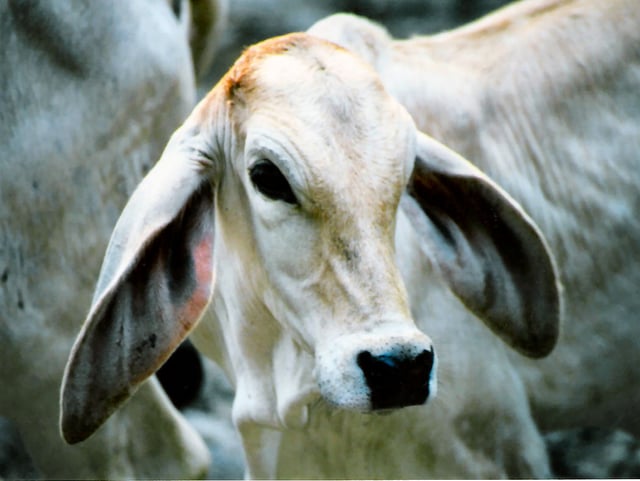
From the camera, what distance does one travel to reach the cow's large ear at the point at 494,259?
3.16m

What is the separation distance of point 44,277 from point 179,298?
75cm

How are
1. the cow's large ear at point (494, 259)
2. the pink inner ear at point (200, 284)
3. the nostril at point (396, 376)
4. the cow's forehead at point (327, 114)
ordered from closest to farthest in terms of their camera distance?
the nostril at point (396, 376) → the cow's forehead at point (327, 114) → the pink inner ear at point (200, 284) → the cow's large ear at point (494, 259)

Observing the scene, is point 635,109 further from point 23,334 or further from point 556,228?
point 23,334

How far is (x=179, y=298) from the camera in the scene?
2980 mm

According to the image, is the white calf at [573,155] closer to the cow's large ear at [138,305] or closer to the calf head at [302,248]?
the calf head at [302,248]

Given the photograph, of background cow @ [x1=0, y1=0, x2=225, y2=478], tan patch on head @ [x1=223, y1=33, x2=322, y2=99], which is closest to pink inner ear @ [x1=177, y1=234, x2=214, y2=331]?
tan patch on head @ [x1=223, y1=33, x2=322, y2=99]

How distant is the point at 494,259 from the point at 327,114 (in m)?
0.54

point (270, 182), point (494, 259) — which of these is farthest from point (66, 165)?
point (494, 259)

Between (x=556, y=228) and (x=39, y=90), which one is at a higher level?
(x=39, y=90)

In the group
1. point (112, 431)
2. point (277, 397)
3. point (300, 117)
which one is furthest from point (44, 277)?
point (300, 117)

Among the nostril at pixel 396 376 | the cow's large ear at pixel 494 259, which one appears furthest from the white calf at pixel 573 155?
the nostril at pixel 396 376

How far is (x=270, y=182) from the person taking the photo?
2.91 metres

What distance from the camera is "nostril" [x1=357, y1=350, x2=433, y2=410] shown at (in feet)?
8.87

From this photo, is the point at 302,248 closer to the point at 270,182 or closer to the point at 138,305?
the point at 270,182
